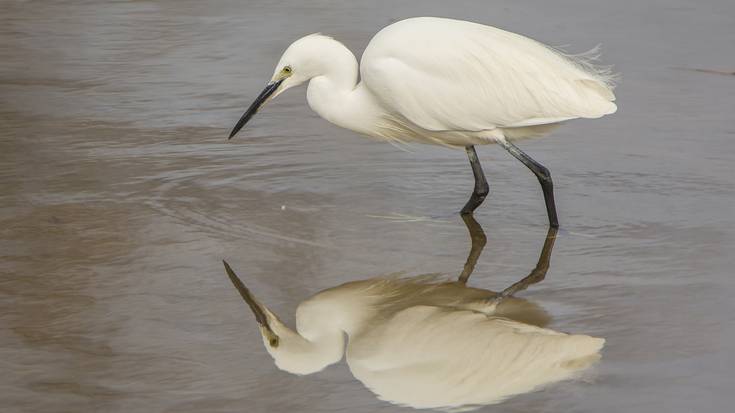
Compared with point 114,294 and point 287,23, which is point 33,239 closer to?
point 114,294

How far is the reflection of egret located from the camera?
4.22 meters

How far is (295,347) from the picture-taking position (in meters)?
4.54

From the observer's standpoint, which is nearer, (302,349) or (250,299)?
(302,349)

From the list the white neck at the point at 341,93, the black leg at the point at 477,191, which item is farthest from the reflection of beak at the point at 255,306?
the black leg at the point at 477,191

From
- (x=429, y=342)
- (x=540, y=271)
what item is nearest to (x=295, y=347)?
(x=429, y=342)

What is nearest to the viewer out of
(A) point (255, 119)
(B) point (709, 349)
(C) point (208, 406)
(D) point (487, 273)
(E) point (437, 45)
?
(C) point (208, 406)

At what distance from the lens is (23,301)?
4.91m

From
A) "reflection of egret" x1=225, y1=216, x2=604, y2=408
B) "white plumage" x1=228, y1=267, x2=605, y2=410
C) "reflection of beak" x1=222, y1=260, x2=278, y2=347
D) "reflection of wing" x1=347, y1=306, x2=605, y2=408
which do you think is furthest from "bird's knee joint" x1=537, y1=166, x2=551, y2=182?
"reflection of beak" x1=222, y1=260, x2=278, y2=347

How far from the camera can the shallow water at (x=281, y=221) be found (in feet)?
14.0

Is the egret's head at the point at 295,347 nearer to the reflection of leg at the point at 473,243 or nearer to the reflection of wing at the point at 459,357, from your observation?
the reflection of wing at the point at 459,357

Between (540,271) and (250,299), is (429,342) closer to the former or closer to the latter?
(250,299)

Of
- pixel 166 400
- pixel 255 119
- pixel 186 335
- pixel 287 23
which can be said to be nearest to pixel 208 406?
pixel 166 400

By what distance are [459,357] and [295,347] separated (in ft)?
1.84

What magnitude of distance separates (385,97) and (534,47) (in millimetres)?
804
